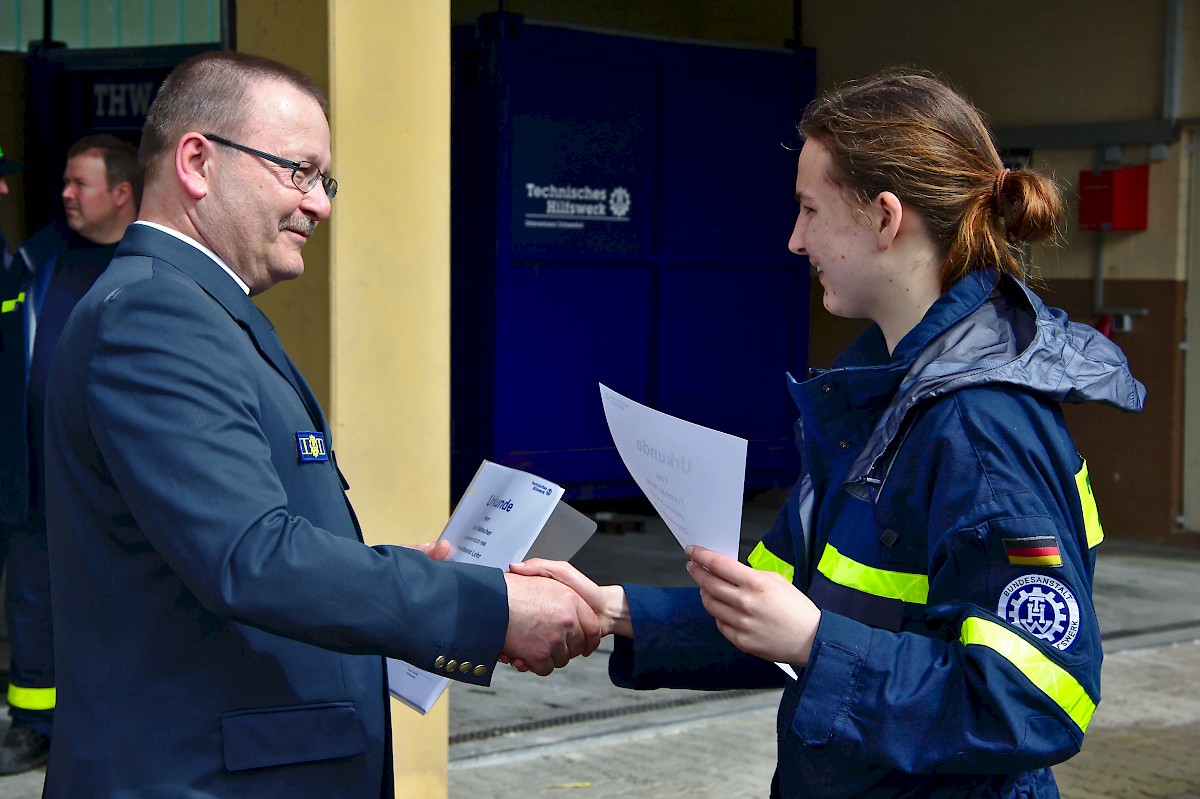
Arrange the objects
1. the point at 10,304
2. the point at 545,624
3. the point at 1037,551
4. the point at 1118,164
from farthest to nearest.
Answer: the point at 1118,164 → the point at 10,304 → the point at 545,624 → the point at 1037,551

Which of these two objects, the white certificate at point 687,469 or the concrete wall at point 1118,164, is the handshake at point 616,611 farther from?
the concrete wall at point 1118,164

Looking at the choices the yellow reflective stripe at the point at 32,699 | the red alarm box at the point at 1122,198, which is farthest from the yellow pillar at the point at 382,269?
the red alarm box at the point at 1122,198

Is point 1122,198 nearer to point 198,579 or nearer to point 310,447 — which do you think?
point 310,447

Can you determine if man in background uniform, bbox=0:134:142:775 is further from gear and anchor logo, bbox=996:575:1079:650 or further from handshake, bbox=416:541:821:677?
gear and anchor logo, bbox=996:575:1079:650

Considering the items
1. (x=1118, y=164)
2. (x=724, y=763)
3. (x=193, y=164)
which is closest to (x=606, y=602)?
(x=193, y=164)

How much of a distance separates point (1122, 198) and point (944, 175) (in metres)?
8.16

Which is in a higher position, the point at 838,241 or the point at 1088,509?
the point at 838,241

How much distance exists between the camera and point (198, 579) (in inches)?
75.5

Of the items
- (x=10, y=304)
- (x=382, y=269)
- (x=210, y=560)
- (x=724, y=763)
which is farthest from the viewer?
(x=10, y=304)

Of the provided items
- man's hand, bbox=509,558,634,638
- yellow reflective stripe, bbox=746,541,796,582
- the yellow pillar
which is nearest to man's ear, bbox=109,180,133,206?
the yellow pillar

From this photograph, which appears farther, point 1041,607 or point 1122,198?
point 1122,198

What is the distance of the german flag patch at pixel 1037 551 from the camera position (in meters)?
1.80

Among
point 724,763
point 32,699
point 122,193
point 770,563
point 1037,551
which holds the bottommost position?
point 724,763

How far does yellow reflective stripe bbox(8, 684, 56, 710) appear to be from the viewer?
4914 mm
